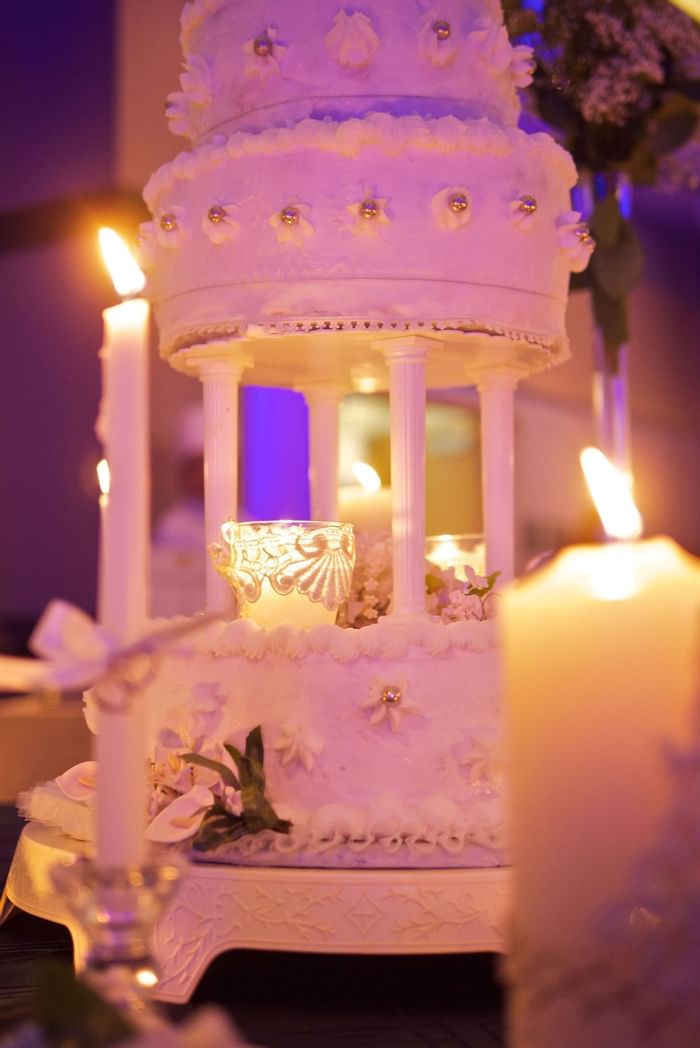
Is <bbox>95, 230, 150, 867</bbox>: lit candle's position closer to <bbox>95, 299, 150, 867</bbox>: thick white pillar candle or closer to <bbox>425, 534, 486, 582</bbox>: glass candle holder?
<bbox>95, 299, 150, 867</bbox>: thick white pillar candle

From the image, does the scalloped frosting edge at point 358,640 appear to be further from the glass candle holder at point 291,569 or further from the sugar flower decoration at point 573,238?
the sugar flower decoration at point 573,238

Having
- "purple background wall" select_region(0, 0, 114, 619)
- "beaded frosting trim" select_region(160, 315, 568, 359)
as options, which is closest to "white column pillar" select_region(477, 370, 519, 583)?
"beaded frosting trim" select_region(160, 315, 568, 359)

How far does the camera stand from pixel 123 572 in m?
0.71

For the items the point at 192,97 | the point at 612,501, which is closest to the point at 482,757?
the point at 612,501

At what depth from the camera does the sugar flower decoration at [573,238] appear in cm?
145

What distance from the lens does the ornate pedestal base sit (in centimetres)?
118

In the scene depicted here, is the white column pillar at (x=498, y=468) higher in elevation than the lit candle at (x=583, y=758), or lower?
higher

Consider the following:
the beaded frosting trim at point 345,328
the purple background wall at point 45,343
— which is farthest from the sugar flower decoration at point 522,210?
the purple background wall at point 45,343

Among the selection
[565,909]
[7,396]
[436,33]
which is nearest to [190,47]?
[436,33]

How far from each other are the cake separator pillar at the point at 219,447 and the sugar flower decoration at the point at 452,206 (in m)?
0.28

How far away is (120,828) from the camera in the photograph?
2.31 ft

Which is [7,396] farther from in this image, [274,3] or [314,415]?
[274,3]

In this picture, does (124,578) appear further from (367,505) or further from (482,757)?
(367,505)

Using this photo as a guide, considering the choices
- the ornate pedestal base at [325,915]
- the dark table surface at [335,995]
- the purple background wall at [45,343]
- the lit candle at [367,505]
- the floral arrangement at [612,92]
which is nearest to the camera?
the dark table surface at [335,995]
